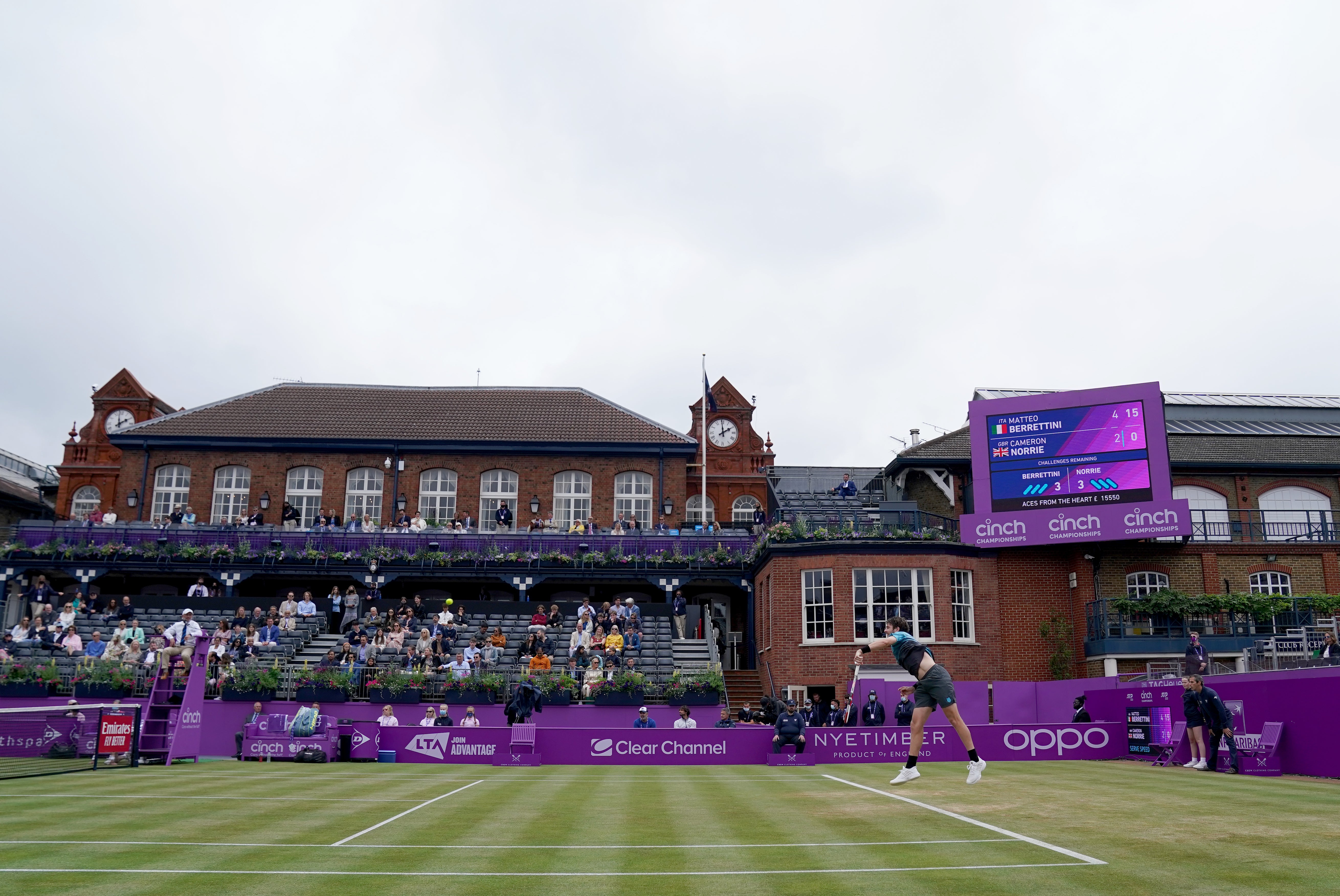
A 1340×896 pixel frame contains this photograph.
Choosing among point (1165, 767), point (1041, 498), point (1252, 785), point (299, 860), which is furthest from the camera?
point (1041, 498)

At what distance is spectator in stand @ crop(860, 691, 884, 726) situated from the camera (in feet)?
84.8

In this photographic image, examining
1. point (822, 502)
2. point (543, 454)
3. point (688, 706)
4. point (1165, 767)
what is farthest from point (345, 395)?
point (1165, 767)

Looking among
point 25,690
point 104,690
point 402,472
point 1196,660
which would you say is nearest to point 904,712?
point 1196,660

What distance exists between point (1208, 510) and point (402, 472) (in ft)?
103

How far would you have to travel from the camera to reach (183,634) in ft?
103

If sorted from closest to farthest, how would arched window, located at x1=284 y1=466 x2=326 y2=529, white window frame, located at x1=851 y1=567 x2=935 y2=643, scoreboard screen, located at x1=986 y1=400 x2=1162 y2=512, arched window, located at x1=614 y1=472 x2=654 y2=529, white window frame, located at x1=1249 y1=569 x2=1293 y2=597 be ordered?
scoreboard screen, located at x1=986 y1=400 x2=1162 y2=512 < white window frame, located at x1=851 y1=567 x2=935 y2=643 < white window frame, located at x1=1249 y1=569 x2=1293 y2=597 < arched window, located at x1=614 y1=472 x2=654 y2=529 < arched window, located at x1=284 y1=466 x2=326 y2=529

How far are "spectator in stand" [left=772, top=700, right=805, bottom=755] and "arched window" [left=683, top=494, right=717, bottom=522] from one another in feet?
85.3

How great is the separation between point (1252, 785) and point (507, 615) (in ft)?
80.0

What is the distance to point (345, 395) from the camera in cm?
4947

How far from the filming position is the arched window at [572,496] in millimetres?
44656

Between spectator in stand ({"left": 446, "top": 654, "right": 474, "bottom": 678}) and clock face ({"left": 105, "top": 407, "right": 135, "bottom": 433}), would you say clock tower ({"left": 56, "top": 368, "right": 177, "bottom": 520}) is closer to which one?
clock face ({"left": 105, "top": 407, "right": 135, "bottom": 433})

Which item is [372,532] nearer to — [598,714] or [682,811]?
[598,714]

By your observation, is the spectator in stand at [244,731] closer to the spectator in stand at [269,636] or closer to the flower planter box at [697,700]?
the spectator in stand at [269,636]

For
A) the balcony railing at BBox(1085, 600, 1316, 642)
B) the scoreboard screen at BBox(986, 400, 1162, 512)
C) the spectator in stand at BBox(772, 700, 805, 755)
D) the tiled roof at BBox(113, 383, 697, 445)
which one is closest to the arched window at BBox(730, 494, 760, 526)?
the tiled roof at BBox(113, 383, 697, 445)
